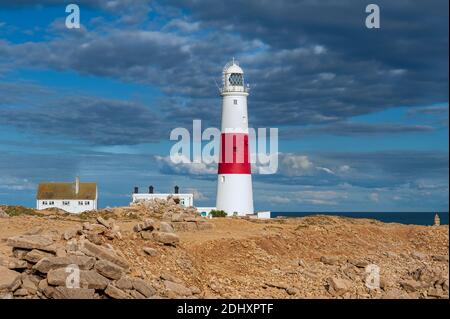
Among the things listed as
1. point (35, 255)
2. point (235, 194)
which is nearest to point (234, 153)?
point (235, 194)

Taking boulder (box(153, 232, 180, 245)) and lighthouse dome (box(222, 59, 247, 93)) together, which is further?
lighthouse dome (box(222, 59, 247, 93))

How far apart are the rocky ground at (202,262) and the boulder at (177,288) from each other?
0.12ft

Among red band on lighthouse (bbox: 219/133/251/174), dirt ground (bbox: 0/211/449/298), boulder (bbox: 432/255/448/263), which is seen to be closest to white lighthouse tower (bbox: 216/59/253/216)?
red band on lighthouse (bbox: 219/133/251/174)

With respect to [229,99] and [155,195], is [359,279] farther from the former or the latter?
[155,195]

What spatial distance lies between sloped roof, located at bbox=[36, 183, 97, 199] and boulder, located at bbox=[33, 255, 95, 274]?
43029mm

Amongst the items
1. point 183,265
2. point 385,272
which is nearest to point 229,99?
point 385,272

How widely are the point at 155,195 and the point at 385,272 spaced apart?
1375 inches

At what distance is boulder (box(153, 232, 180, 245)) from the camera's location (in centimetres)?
2880

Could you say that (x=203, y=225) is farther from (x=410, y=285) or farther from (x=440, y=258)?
(x=440, y=258)

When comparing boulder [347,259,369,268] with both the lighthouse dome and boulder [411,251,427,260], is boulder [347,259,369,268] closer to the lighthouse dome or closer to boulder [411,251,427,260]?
boulder [411,251,427,260]

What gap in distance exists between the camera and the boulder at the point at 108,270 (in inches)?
930

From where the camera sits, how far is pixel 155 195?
212ft
